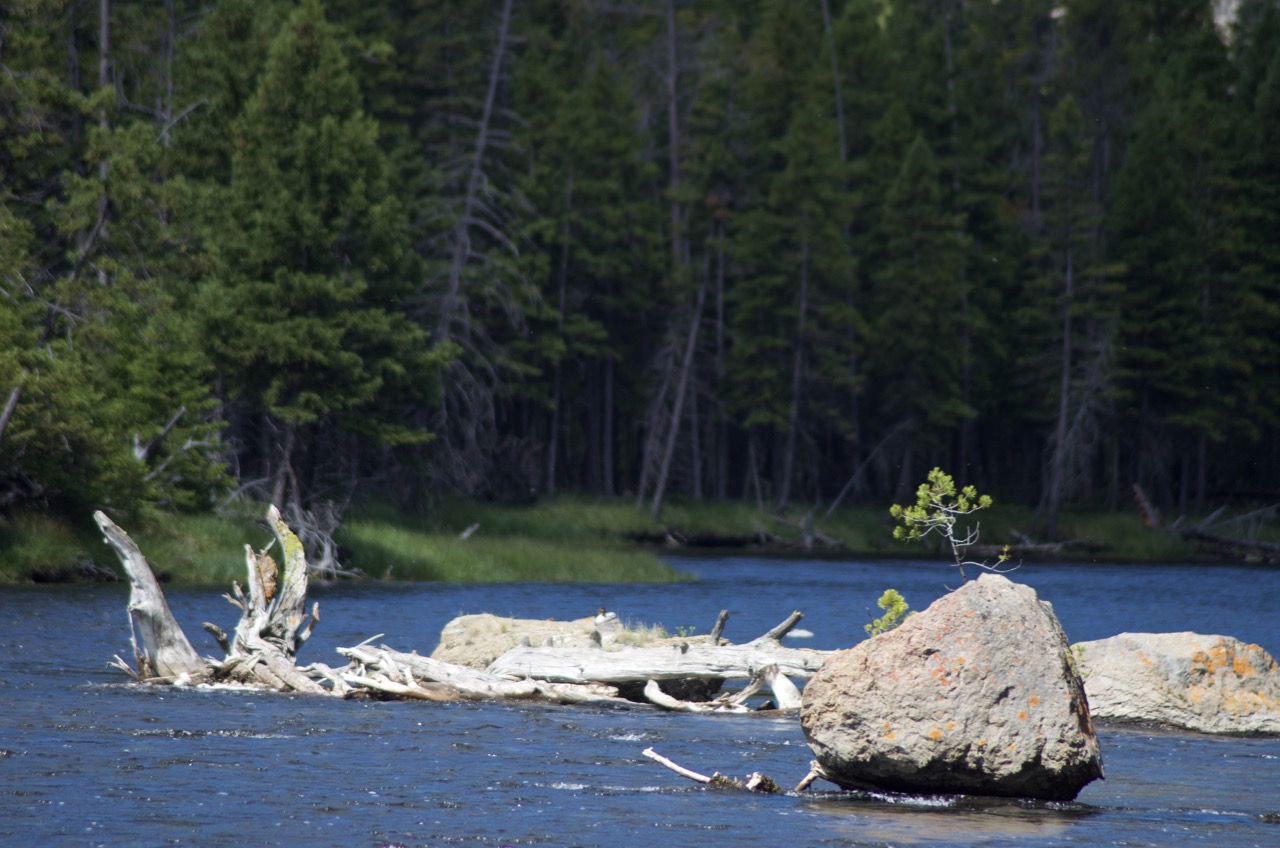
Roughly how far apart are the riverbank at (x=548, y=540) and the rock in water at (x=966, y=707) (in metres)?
22.6

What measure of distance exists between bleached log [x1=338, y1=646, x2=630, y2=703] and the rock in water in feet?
20.3

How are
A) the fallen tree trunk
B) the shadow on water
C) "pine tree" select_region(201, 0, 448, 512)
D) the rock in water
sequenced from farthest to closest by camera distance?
1. "pine tree" select_region(201, 0, 448, 512)
2. the fallen tree trunk
3. the rock in water
4. the shadow on water

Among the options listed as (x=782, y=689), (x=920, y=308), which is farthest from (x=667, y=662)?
(x=920, y=308)

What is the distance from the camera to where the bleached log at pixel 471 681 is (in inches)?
730

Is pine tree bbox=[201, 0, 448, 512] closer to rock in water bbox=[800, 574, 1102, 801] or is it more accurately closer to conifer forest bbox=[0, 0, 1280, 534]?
conifer forest bbox=[0, 0, 1280, 534]

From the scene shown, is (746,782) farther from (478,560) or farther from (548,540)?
(548,540)

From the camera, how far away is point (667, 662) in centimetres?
1833

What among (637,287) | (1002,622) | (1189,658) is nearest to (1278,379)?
(637,287)

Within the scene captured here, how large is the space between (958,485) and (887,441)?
4.51 metres

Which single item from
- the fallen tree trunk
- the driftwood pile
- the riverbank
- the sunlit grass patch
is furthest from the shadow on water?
the sunlit grass patch

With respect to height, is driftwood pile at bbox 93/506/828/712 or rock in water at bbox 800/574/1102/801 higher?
rock in water at bbox 800/574/1102/801

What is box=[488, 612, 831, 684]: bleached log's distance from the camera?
18219mm

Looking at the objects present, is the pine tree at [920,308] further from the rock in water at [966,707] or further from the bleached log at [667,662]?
the rock in water at [966,707]

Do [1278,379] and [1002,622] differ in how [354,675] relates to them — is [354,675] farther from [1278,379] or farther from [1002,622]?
[1278,379]
